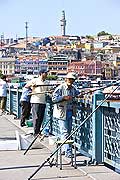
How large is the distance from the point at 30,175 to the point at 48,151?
223 centimetres

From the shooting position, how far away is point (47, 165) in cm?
755

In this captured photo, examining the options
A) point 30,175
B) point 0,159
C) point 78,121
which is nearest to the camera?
point 30,175

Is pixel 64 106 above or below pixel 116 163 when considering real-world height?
above

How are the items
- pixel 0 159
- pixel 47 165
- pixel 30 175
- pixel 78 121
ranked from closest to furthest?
pixel 30 175 < pixel 47 165 < pixel 0 159 < pixel 78 121

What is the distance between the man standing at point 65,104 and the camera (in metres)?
8.04

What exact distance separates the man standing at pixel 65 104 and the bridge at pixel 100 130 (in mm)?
225

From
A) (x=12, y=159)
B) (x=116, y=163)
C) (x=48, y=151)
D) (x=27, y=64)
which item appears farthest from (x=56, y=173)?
(x=27, y=64)

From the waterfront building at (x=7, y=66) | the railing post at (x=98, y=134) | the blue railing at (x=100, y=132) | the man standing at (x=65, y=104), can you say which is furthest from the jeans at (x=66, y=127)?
the waterfront building at (x=7, y=66)

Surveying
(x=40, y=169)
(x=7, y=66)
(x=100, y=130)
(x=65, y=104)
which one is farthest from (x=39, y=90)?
(x=7, y=66)

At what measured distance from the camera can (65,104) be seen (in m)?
8.17

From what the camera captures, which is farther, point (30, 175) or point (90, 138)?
point (90, 138)

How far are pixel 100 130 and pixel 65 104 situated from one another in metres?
0.87

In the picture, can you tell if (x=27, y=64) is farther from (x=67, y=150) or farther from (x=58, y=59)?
(x=67, y=150)

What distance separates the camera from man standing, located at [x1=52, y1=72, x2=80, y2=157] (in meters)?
8.04
